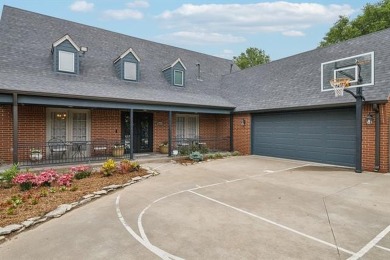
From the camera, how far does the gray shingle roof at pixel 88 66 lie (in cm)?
1084

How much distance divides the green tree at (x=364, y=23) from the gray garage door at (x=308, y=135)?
19.2m

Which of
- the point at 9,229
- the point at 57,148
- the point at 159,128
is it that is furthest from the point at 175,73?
the point at 9,229

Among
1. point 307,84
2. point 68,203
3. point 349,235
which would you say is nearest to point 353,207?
point 349,235

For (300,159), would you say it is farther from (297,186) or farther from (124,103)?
(124,103)

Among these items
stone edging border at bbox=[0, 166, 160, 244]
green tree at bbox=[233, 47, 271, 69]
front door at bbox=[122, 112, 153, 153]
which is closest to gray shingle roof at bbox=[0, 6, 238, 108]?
front door at bbox=[122, 112, 153, 153]

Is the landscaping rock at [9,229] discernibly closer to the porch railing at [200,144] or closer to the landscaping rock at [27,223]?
the landscaping rock at [27,223]

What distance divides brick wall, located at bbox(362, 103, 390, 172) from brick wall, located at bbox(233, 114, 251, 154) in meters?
6.25

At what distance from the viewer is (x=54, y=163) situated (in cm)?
1052

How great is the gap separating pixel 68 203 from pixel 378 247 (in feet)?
20.9

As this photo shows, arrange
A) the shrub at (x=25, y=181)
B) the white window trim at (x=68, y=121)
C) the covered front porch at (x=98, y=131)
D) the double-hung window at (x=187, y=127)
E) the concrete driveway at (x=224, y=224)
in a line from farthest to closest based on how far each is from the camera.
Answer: the double-hung window at (x=187, y=127)
the white window trim at (x=68, y=121)
the covered front porch at (x=98, y=131)
the shrub at (x=25, y=181)
the concrete driveway at (x=224, y=224)

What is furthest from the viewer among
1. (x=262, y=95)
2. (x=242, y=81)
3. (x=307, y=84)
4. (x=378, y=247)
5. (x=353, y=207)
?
(x=242, y=81)

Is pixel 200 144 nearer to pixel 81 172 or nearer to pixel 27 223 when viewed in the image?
pixel 81 172

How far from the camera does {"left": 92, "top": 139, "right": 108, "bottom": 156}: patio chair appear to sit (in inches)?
502

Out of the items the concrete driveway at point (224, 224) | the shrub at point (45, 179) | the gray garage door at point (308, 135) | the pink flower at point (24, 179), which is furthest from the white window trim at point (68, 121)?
the gray garage door at point (308, 135)
